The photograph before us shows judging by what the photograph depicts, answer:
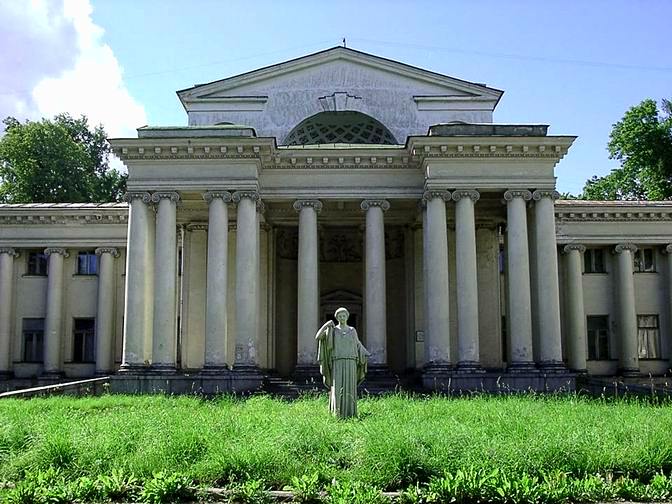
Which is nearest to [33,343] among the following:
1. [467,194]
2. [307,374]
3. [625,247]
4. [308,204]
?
[307,374]

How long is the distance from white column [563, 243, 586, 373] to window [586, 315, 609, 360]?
37.0 inches

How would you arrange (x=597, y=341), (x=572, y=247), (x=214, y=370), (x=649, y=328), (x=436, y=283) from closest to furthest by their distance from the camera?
1. (x=214, y=370)
2. (x=436, y=283)
3. (x=572, y=247)
4. (x=597, y=341)
5. (x=649, y=328)

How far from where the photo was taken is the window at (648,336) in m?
34.9

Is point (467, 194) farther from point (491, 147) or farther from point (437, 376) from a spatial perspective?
point (437, 376)

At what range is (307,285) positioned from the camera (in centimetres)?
2794

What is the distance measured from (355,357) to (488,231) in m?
16.8

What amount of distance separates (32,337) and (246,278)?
14.6 meters

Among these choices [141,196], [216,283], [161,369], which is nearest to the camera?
[161,369]

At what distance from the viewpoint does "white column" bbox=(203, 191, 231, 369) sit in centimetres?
2664

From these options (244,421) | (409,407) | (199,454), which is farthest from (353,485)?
(409,407)

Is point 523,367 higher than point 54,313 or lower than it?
lower

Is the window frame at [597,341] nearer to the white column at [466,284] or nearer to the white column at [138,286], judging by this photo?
the white column at [466,284]

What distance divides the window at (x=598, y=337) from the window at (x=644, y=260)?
2.89m

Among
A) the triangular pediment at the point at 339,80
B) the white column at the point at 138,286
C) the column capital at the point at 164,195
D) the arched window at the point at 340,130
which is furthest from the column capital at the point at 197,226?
the triangular pediment at the point at 339,80
